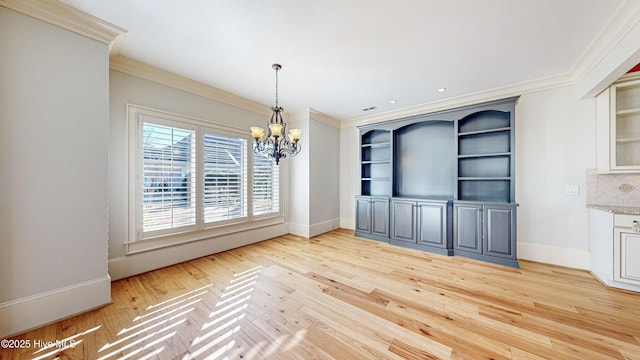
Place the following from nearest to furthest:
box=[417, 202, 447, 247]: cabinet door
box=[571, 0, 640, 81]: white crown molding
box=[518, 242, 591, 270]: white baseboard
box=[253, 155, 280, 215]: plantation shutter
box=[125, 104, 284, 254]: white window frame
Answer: box=[571, 0, 640, 81]: white crown molding
box=[125, 104, 284, 254]: white window frame
box=[518, 242, 591, 270]: white baseboard
box=[417, 202, 447, 247]: cabinet door
box=[253, 155, 280, 215]: plantation shutter

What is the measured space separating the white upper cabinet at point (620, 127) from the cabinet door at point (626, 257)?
85cm

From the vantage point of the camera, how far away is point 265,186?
4562 millimetres

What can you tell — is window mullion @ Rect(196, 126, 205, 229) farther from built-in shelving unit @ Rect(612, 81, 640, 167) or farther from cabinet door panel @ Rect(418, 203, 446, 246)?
built-in shelving unit @ Rect(612, 81, 640, 167)

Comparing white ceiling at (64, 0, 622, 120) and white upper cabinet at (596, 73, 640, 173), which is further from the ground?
white ceiling at (64, 0, 622, 120)

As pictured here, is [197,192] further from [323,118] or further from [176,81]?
[323,118]

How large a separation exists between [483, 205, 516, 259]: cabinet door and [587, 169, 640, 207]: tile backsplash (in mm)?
1004

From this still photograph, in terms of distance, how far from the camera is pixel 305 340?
1.75 meters

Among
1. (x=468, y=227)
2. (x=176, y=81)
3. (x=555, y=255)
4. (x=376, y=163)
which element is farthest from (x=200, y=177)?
(x=555, y=255)

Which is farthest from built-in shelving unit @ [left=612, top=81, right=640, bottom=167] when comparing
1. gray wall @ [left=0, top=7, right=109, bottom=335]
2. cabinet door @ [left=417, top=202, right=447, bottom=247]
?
gray wall @ [left=0, top=7, right=109, bottom=335]

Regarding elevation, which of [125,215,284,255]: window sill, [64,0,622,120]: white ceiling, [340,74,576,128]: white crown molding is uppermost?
[64,0,622,120]: white ceiling

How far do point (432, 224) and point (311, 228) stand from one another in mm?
2429

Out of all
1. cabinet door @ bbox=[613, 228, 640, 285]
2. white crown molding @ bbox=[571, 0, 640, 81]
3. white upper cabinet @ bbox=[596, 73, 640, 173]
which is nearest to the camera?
white crown molding @ bbox=[571, 0, 640, 81]

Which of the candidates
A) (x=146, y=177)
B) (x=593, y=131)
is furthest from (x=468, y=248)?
(x=146, y=177)

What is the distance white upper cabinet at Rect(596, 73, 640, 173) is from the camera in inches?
108
